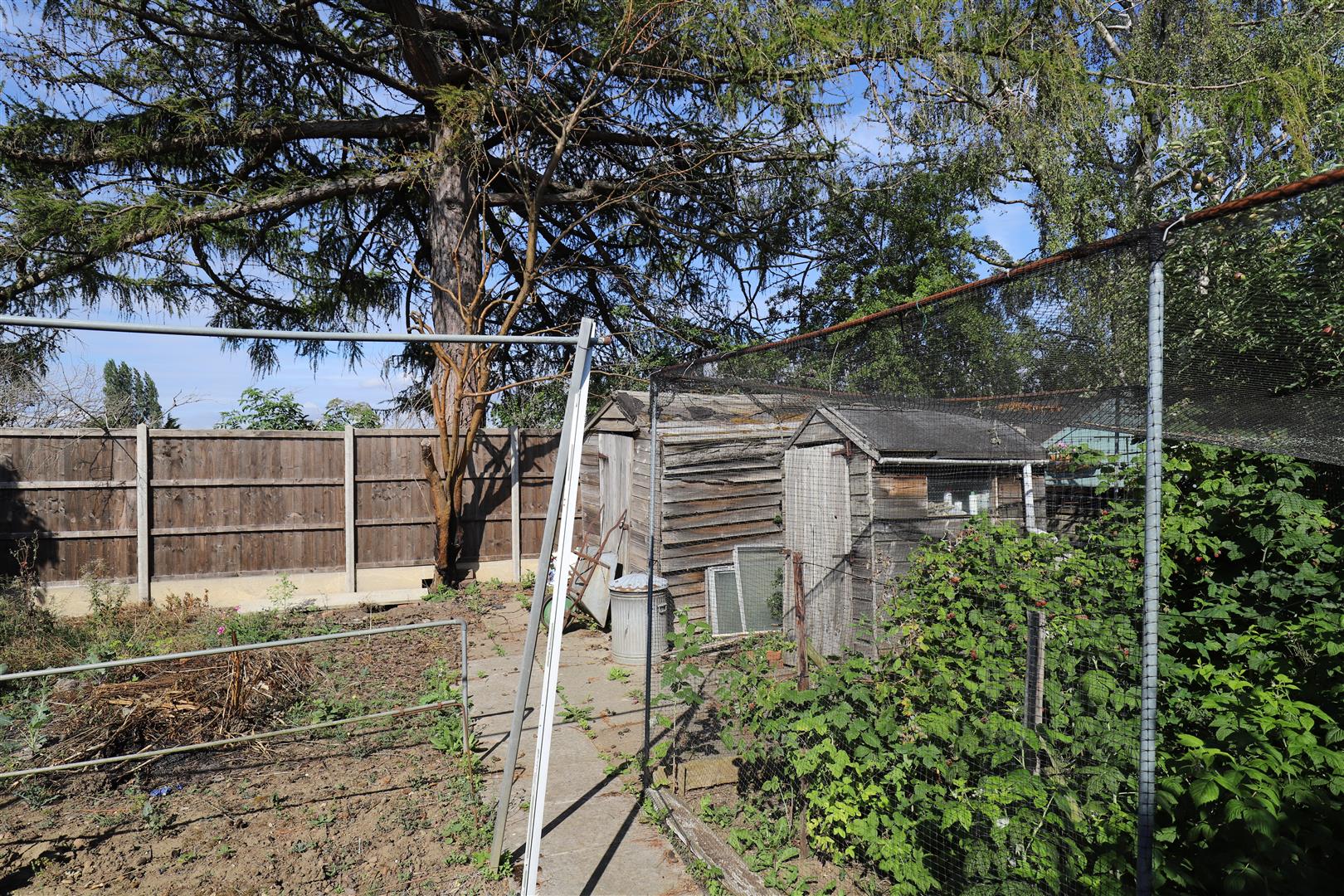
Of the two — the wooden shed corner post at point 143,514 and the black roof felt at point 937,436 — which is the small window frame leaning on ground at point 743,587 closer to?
the black roof felt at point 937,436

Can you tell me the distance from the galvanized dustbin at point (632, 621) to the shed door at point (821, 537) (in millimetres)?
1105

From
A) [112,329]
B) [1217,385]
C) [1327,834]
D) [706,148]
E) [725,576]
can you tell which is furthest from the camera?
[706,148]

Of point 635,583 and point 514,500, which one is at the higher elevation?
point 514,500

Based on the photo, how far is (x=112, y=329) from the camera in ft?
8.46

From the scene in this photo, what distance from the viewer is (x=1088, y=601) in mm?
2600

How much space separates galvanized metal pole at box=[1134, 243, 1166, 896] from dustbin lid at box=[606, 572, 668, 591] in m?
4.79

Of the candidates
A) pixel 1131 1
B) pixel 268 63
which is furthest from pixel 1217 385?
pixel 268 63

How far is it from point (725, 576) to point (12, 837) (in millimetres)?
5056

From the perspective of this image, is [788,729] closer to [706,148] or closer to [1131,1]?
[706,148]

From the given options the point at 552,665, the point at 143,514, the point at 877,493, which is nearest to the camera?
the point at 552,665

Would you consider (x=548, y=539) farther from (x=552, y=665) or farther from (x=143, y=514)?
(x=143, y=514)

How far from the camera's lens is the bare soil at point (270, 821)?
3.03 m

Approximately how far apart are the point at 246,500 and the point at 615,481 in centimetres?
413

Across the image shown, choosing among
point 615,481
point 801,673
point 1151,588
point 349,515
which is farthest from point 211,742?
point 349,515
